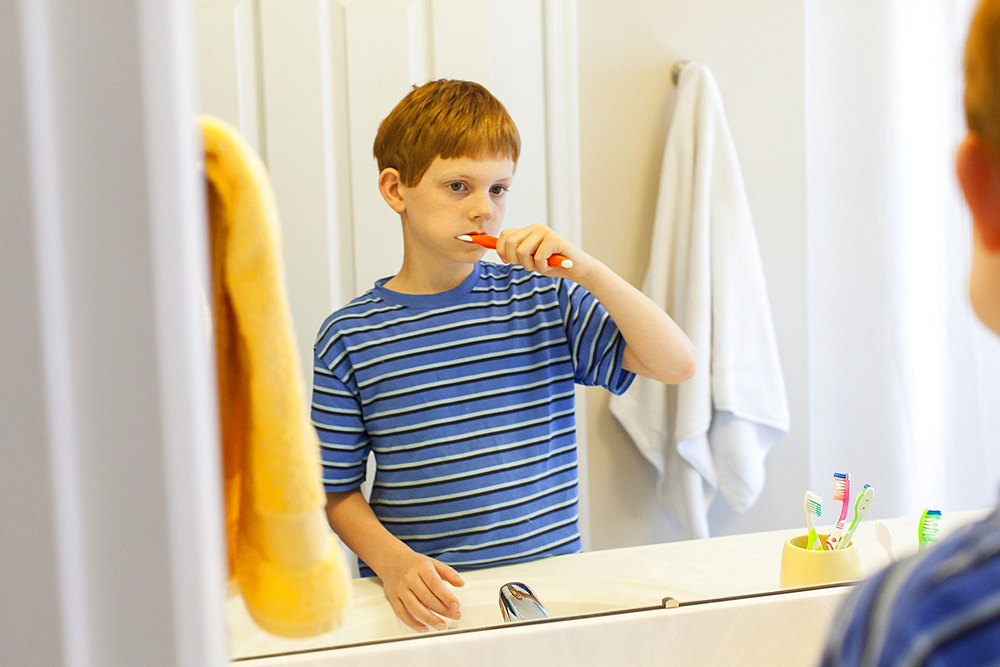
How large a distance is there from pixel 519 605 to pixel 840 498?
1.19 feet

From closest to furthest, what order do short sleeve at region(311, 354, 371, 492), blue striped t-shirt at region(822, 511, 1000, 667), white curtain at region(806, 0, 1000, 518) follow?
blue striped t-shirt at region(822, 511, 1000, 667)
short sleeve at region(311, 354, 371, 492)
white curtain at region(806, 0, 1000, 518)

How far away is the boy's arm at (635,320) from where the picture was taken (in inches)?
27.3

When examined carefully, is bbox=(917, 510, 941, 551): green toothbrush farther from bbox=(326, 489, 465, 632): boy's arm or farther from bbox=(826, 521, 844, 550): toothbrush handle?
bbox=(326, 489, 465, 632): boy's arm

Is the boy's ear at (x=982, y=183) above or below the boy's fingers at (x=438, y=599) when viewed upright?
above

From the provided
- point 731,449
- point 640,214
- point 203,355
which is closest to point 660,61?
point 640,214

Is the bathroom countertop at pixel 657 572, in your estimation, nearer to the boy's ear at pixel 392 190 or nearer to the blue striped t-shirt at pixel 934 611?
the boy's ear at pixel 392 190

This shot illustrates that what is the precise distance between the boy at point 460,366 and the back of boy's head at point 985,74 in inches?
16.4

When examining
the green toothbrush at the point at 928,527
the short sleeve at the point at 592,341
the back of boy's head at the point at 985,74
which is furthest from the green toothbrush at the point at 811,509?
the back of boy's head at the point at 985,74

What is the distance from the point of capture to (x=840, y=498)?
2.57ft

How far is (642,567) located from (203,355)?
604 mm

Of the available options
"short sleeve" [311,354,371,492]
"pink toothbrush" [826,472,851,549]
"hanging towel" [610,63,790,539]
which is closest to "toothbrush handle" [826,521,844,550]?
"pink toothbrush" [826,472,851,549]

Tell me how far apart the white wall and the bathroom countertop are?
0.05 ft

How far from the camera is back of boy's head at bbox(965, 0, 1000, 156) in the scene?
26 centimetres

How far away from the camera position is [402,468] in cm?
66
